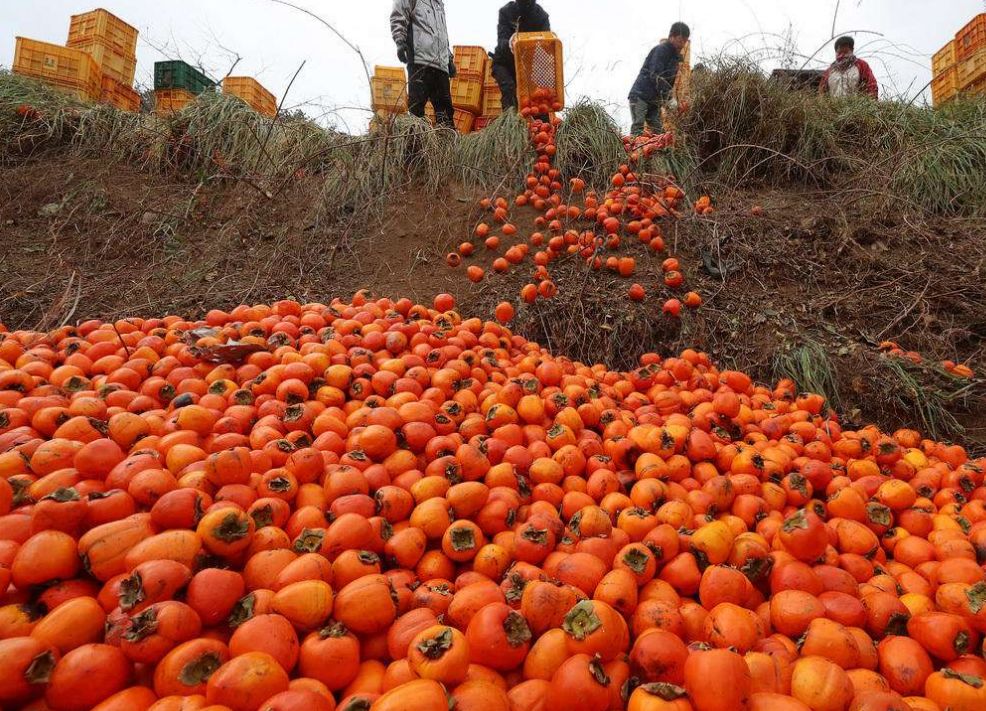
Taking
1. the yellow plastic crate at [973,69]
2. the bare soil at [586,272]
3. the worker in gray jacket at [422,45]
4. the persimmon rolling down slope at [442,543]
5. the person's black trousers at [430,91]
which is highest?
the yellow plastic crate at [973,69]

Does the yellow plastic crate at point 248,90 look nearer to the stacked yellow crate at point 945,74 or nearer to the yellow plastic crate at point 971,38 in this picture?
the stacked yellow crate at point 945,74

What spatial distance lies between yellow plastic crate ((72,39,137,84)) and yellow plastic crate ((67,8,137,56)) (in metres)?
0.05

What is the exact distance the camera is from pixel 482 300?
5.10 metres

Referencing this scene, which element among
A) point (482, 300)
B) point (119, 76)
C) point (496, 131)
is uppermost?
point (119, 76)

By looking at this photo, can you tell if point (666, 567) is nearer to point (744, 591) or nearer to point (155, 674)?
point (744, 591)

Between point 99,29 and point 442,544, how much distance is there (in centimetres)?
1265

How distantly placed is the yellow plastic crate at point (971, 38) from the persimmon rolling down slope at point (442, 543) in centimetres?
973

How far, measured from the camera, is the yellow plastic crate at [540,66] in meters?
7.27

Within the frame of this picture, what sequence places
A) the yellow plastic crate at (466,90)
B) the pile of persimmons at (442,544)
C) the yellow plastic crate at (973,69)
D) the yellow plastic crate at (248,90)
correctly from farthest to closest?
the yellow plastic crate at (248,90) → the yellow plastic crate at (466,90) → the yellow plastic crate at (973,69) → the pile of persimmons at (442,544)

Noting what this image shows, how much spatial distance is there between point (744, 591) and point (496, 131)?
6.73 meters

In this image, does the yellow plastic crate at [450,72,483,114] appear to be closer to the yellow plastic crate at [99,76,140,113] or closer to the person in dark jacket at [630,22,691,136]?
the person in dark jacket at [630,22,691,136]

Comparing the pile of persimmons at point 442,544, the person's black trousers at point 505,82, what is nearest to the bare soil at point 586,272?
the pile of persimmons at point 442,544

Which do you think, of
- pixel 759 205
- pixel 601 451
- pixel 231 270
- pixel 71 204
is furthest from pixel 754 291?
pixel 71 204

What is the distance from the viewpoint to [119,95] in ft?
33.7
